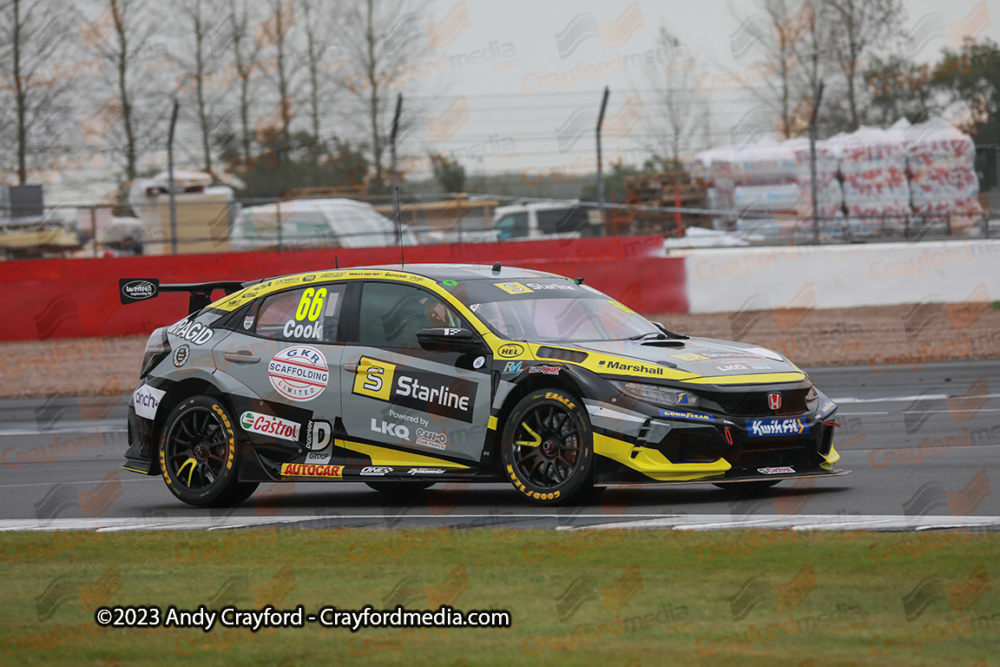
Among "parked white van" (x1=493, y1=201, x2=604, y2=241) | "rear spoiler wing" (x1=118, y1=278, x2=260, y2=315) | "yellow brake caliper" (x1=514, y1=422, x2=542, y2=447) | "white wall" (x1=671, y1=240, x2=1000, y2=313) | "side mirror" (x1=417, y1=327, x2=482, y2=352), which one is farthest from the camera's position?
"parked white van" (x1=493, y1=201, x2=604, y2=241)

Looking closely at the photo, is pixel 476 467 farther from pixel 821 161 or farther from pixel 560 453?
pixel 821 161

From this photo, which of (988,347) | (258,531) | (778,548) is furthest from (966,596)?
(988,347)

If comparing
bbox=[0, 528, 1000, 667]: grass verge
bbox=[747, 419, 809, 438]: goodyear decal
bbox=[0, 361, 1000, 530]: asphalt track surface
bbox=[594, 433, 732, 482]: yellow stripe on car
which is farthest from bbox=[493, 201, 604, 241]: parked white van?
bbox=[0, 528, 1000, 667]: grass verge

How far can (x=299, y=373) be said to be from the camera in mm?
8617

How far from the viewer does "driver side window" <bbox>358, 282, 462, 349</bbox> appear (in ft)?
27.6

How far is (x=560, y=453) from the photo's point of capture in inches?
306

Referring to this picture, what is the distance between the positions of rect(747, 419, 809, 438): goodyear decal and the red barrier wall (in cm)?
1329

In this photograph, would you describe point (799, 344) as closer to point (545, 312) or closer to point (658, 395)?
point (545, 312)

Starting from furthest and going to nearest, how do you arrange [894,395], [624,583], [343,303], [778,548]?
[894,395] → [343,303] → [778,548] → [624,583]

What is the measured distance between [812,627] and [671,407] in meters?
2.87

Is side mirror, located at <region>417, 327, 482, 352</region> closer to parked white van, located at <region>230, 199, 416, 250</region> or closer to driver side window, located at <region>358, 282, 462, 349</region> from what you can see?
driver side window, located at <region>358, 282, 462, 349</region>

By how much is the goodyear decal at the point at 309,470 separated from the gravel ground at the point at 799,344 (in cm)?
972

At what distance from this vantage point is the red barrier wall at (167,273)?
21.3 m

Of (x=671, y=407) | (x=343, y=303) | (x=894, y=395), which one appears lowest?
(x=894, y=395)
